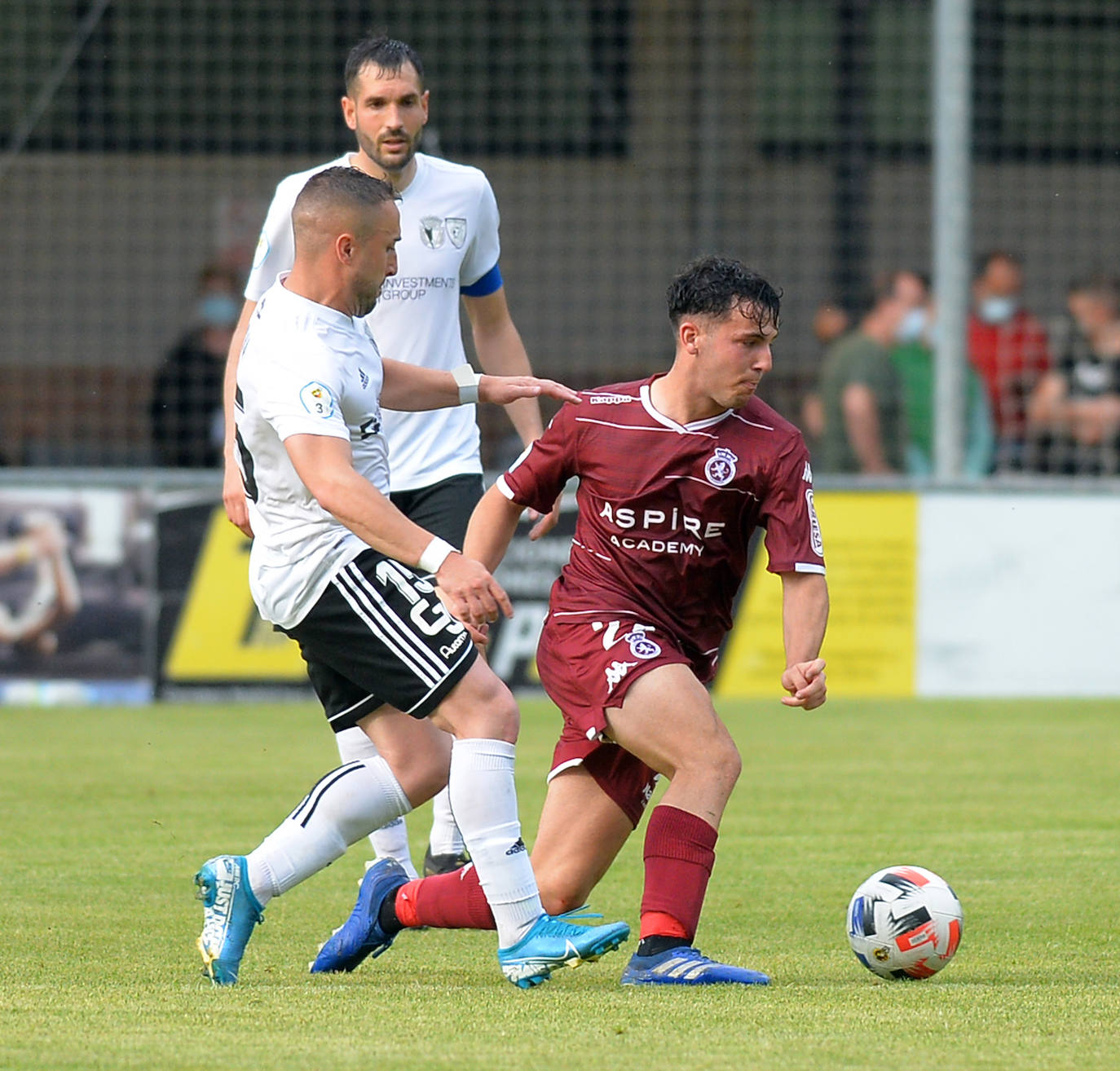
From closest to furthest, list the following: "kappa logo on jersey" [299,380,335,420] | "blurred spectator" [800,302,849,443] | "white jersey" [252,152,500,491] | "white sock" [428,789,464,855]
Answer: "kappa logo on jersey" [299,380,335,420]
"white sock" [428,789,464,855]
"white jersey" [252,152,500,491]
"blurred spectator" [800,302,849,443]

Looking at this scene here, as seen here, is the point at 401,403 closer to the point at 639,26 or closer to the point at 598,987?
the point at 598,987

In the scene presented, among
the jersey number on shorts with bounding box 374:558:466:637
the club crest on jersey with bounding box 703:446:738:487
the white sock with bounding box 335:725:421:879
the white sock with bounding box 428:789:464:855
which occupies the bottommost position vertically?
the white sock with bounding box 428:789:464:855

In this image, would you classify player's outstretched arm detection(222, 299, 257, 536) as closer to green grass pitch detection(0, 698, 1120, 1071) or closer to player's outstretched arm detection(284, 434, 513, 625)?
player's outstretched arm detection(284, 434, 513, 625)

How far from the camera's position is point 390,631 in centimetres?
448

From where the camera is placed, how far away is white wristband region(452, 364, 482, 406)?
5.18 meters

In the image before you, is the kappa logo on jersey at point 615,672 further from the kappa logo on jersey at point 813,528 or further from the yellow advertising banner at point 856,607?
the yellow advertising banner at point 856,607

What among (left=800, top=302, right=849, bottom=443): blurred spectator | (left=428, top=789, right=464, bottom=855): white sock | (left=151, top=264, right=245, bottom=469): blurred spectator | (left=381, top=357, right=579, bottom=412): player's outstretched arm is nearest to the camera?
(left=381, top=357, right=579, bottom=412): player's outstretched arm

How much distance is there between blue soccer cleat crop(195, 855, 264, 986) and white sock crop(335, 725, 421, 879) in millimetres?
850

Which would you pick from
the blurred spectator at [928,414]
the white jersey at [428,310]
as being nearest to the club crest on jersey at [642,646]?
the white jersey at [428,310]

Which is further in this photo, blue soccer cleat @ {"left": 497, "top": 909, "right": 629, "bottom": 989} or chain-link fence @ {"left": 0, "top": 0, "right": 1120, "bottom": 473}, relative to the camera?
chain-link fence @ {"left": 0, "top": 0, "right": 1120, "bottom": 473}

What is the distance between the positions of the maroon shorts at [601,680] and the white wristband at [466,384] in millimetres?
578

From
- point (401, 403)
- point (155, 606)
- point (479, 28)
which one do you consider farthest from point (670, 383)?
point (479, 28)

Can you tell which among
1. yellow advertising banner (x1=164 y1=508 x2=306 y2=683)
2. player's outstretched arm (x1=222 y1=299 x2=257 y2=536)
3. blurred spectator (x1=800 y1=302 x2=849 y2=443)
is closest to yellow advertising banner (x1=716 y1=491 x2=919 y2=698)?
blurred spectator (x1=800 y1=302 x2=849 y2=443)

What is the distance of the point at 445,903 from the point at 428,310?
6.43ft
